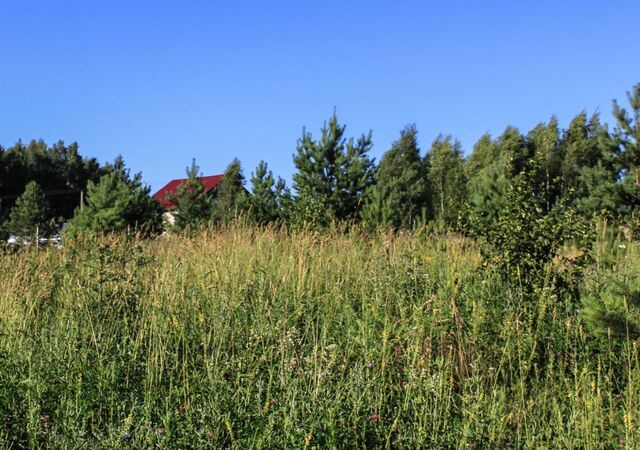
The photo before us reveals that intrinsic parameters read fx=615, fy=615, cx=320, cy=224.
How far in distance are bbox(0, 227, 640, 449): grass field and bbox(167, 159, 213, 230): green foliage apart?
12465 millimetres

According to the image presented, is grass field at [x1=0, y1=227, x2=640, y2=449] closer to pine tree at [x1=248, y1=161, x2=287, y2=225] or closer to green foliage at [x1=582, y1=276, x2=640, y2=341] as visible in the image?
green foliage at [x1=582, y1=276, x2=640, y2=341]

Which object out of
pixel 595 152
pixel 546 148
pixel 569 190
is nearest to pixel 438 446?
pixel 569 190

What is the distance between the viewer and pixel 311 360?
3.34m

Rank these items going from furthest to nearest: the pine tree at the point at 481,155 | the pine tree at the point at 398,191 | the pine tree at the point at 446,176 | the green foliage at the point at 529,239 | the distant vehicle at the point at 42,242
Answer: the pine tree at the point at 481,155
the pine tree at the point at 446,176
the pine tree at the point at 398,191
the distant vehicle at the point at 42,242
the green foliage at the point at 529,239

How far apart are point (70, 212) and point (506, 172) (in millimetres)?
51099

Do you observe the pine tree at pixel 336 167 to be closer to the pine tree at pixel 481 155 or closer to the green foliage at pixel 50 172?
the pine tree at pixel 481 155

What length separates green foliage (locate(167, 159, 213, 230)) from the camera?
18734mm

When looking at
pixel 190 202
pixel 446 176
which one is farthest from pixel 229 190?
pixel 446 176

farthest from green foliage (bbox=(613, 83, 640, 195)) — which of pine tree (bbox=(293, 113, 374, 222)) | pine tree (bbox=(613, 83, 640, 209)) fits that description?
pine tree (bbox=(293, 113, 374, 222))

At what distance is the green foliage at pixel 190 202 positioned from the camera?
61.5 ft

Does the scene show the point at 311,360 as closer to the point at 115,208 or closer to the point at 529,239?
the point at 529,239

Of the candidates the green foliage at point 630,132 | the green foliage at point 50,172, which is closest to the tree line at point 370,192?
the green foliage at point 630,132

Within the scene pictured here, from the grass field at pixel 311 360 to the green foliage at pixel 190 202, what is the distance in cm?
1247

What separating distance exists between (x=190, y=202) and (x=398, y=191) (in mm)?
6549
